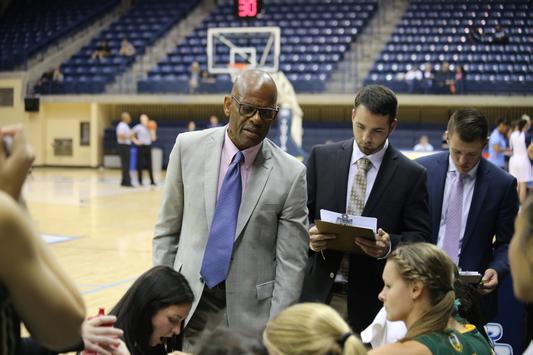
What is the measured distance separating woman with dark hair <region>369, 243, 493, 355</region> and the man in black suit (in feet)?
1.91

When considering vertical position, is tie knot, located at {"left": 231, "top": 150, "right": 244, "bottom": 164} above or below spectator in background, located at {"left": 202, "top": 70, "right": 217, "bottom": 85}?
below

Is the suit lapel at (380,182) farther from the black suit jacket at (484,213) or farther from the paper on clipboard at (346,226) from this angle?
the black suit jacket at (484,213)

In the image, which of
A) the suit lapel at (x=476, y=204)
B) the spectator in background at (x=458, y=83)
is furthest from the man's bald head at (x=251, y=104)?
→ the spectator in background at (x=458, y=83)

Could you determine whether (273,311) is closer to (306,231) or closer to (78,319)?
(306,231)

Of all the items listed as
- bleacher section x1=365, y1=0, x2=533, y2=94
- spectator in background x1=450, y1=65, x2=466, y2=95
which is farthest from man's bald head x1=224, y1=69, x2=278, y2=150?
spectator in background x1=450, y1=65, x2=466, y2=95

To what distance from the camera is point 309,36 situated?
2331 cm

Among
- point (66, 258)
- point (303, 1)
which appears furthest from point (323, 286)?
point (303, 1)

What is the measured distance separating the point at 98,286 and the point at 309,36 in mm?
17696

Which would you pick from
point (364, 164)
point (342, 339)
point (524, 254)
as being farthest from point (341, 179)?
point (524, 254)

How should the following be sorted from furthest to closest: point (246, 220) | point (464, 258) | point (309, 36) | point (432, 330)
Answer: point (309, 36) → point (464, 258) → point (246, 220) → point (432, 330)

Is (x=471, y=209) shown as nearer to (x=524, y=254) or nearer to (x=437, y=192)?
(x=437, y=192)

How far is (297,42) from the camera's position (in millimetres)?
23047

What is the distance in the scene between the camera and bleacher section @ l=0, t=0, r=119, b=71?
970 inches

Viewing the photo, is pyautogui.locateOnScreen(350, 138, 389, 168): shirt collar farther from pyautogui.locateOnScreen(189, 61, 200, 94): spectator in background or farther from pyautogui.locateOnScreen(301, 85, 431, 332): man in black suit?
pyautogui.locateOnScreen(189, 61, 200, 94): spectator in background
